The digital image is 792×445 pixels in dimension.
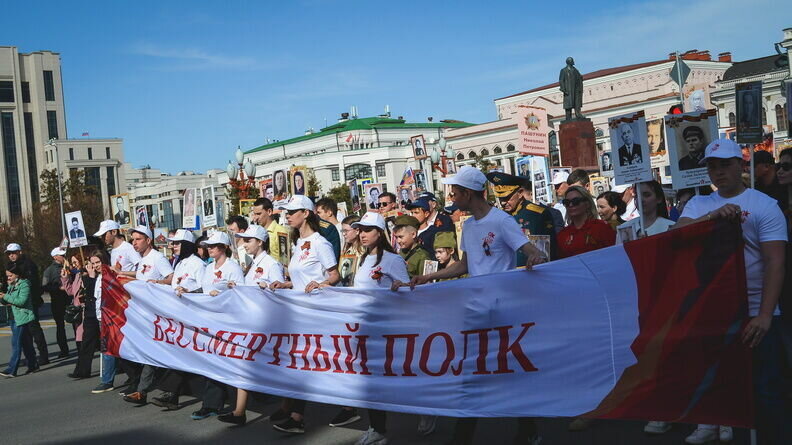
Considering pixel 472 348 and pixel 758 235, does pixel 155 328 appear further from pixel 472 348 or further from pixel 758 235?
pixel 758 235

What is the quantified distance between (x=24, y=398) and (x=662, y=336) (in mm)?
8088

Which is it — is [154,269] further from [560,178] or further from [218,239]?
[560,178]

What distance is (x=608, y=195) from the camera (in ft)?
25.3

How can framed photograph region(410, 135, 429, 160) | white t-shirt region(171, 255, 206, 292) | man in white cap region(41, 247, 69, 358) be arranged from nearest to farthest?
1. white t-shirt region(171, 255, 206, 292)
2. man in white cap region(41, 247, 69, 358)
3. framed photograph region(410, 135, 429, 160)

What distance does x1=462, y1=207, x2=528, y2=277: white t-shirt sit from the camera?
18.9ft

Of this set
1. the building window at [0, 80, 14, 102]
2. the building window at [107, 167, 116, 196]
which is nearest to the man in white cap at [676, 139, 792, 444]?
the building window at [0, 80, 14, 102]

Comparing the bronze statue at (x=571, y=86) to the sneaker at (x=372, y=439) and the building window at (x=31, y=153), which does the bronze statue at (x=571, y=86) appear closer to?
the sneaker at (x=372, y=439)

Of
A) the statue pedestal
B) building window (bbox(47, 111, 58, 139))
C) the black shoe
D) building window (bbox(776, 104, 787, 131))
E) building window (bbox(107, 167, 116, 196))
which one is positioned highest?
building window (bbox(47, 111, 58, 139))

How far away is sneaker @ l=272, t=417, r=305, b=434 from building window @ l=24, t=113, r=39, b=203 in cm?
12081

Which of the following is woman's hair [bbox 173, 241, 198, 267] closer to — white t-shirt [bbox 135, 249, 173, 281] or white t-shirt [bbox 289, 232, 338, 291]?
white t-shirt [bbox 135, 249, 173, 281]

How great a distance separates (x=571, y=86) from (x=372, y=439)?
921 inches

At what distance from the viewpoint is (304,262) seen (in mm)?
7242

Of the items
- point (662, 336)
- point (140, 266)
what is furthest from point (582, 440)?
point (140, 266)

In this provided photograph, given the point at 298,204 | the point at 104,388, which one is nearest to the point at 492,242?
the point at 298,204
